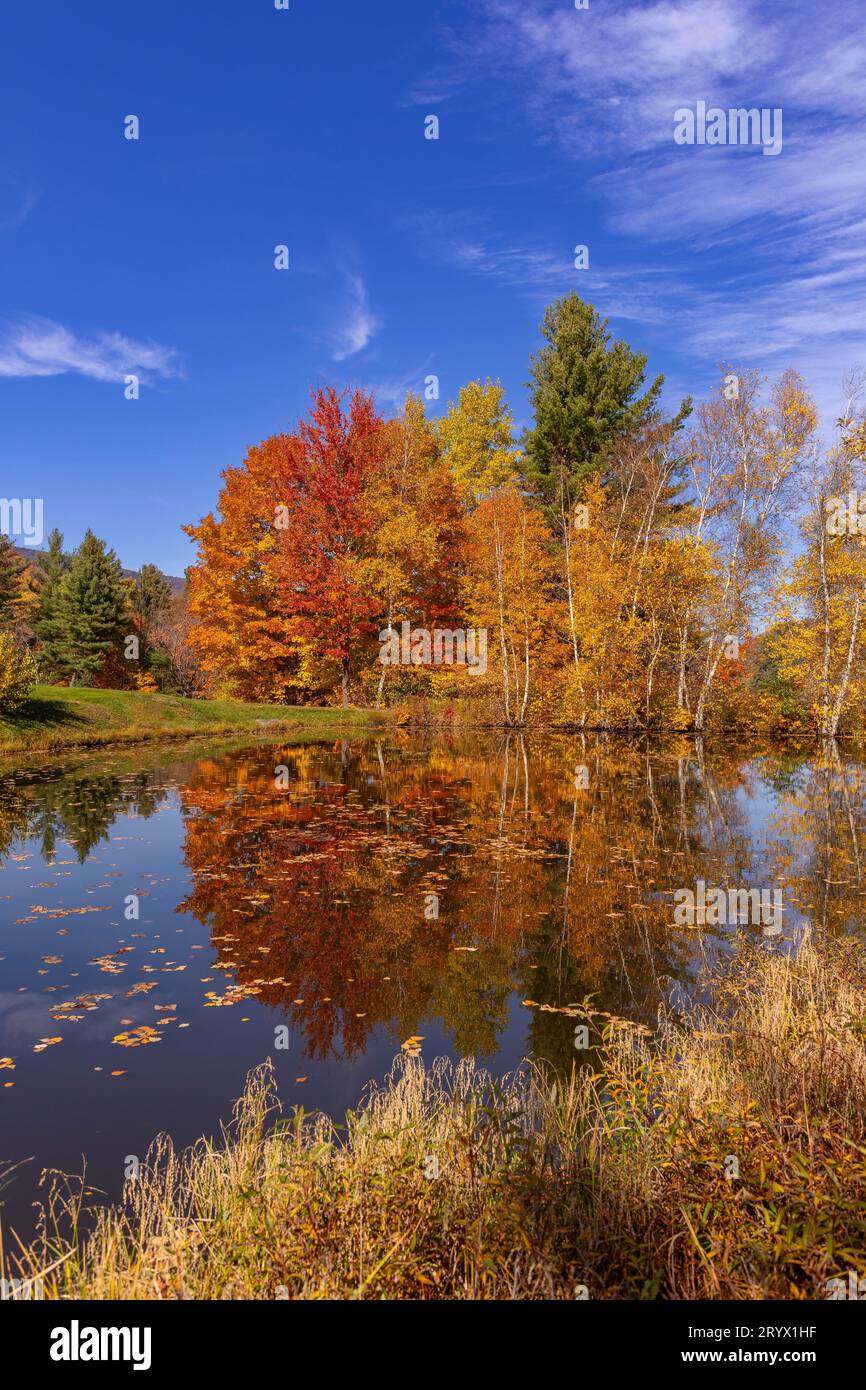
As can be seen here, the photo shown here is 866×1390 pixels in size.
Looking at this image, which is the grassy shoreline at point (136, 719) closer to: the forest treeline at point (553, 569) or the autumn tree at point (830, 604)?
the forest treeline at point (553, 569)

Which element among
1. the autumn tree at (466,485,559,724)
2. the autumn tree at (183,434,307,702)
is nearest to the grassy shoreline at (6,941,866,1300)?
the autumn tree at (466,485,559,724)

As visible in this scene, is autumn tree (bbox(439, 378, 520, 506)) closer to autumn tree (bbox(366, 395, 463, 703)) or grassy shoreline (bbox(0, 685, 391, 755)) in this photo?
autumn tree (bbox(366, 395, 463, 703))

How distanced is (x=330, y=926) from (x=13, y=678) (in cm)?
2060

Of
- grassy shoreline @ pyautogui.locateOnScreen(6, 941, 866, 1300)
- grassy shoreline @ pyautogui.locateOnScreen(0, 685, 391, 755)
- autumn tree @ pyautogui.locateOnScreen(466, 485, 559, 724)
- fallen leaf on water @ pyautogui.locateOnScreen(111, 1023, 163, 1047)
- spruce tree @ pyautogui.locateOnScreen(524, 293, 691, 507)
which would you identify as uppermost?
spruce tree @ pyautogui.locateOnScreen(524, 293, 691, 507)

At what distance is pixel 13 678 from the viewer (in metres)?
24.8

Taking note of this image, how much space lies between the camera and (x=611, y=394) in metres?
41.8

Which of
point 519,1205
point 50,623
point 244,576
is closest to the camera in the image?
point 519,1205

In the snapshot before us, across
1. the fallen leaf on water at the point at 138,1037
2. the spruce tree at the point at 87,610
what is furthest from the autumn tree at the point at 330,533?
the fallen leaf on water at the point at 138,1037

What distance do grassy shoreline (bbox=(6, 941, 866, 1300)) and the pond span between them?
0.90 meters

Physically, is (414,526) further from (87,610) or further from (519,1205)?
(519,1205)

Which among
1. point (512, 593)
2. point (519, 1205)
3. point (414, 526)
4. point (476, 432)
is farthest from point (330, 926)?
point (476, 432)

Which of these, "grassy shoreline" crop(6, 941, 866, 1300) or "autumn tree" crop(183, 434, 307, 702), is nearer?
"grassy shoreline" crop(6, 941, 866, 1300)

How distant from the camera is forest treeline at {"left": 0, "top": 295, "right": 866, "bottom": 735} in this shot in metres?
33.0

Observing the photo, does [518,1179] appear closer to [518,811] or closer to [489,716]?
[518,811]
